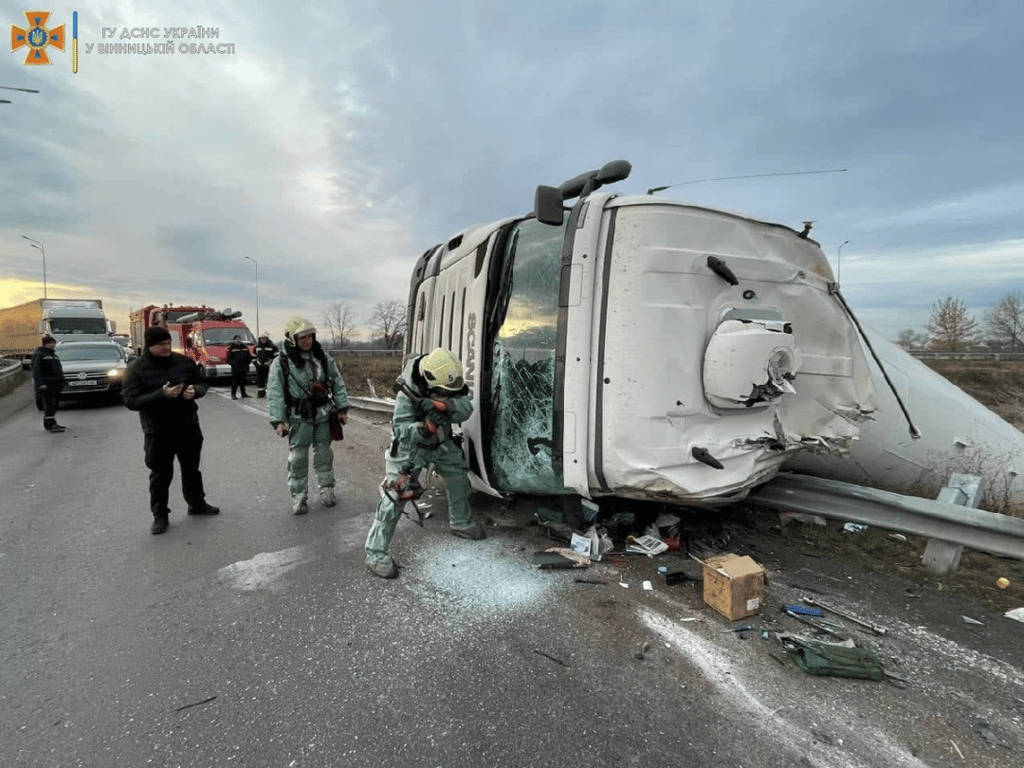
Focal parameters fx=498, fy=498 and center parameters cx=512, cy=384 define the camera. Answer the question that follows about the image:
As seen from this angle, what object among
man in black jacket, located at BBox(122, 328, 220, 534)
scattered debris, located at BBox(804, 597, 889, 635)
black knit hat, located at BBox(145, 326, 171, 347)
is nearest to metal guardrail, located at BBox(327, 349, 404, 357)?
man in black jacket, located at BBox(122, 328, 220, 534)

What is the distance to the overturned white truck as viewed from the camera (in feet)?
9.29

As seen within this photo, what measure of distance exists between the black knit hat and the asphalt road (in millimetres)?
1548

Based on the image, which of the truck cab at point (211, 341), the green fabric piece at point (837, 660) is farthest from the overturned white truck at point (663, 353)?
the truck cab at point (211, 341)

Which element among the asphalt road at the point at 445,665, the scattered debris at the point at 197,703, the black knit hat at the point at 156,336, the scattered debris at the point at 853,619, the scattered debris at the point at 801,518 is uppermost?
the black knit hat at the point at 156,336

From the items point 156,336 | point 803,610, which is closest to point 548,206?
point 803,610

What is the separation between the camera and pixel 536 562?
130 inches

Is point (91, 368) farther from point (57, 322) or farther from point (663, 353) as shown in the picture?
point (663, 353)

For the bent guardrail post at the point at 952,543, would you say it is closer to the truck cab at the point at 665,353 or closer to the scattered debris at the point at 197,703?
the truck cab at the point at 665,353

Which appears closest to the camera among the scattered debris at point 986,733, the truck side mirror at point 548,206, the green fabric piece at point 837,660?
the scattered debris at point 986,733

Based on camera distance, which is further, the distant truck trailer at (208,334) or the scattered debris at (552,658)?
A: the distant truck trailer at (208,334)

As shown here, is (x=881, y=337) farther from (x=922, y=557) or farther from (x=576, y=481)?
(x=576, y=481)

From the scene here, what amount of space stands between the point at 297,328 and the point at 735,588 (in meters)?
3.92

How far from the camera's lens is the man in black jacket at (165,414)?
4004mm

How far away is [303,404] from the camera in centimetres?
446
